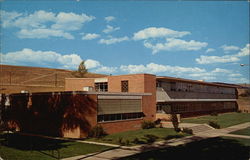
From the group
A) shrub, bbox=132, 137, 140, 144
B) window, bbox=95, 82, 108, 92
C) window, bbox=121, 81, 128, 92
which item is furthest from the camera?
window, bbox=95, 82, 108, 92

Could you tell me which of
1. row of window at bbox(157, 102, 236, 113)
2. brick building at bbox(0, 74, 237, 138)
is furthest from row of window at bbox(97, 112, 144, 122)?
row of window at bbox(157, 102, 236, 113)

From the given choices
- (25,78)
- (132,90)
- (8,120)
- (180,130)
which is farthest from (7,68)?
(180,130)

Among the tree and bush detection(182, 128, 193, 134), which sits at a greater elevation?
the tree

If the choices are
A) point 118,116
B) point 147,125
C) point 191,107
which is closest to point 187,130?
point 147,125

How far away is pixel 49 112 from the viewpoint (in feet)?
83.8

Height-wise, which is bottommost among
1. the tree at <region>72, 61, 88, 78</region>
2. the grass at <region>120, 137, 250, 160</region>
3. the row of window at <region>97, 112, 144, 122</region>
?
the grass at <region>120, 137, 250, 160</region>

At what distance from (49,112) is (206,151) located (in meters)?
15.6

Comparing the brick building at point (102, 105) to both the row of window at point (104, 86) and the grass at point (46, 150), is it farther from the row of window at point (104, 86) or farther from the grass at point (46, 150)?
the grass at point (46, 150)

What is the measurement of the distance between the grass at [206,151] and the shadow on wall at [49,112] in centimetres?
833

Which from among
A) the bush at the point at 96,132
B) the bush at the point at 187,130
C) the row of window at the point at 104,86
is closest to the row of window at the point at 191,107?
the row of window at the point at 104,86

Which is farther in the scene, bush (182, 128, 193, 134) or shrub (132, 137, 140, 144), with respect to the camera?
bush (182, 128, 193, 134)

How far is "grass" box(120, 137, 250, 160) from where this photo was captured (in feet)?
52.5

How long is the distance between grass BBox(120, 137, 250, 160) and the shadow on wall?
8.33 metres

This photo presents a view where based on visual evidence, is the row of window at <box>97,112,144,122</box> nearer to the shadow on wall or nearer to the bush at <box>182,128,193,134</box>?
the shadow on wall
